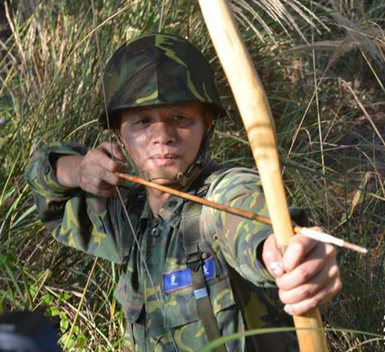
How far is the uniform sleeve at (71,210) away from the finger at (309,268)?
1.35 metres

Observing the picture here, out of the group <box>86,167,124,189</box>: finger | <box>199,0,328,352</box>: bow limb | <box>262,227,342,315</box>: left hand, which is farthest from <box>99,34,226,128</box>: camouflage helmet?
<box>262,227,342,315</box>: left hand

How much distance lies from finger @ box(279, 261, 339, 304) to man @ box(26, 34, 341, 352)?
0.40 meters

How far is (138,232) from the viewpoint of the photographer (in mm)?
3186

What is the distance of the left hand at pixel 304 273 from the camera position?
6.46ft

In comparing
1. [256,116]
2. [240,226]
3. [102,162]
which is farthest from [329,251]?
[102,162]

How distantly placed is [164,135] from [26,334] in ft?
5.27

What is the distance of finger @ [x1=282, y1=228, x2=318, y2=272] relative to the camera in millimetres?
1953

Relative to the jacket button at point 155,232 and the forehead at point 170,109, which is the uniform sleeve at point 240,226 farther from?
the forehead at point 170,109

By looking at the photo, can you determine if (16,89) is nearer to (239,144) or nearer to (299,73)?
(239,144)

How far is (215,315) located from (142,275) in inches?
14.7

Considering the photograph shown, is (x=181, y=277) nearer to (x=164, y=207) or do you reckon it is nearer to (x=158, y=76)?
(x=164, y=207)

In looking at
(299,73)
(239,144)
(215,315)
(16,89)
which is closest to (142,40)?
(215,315)

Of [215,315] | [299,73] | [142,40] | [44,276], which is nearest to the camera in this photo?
[215,315]

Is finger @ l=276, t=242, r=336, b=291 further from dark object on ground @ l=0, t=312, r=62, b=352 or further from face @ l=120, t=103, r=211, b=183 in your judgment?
face @ l=120, t=103, r=211, b=183
